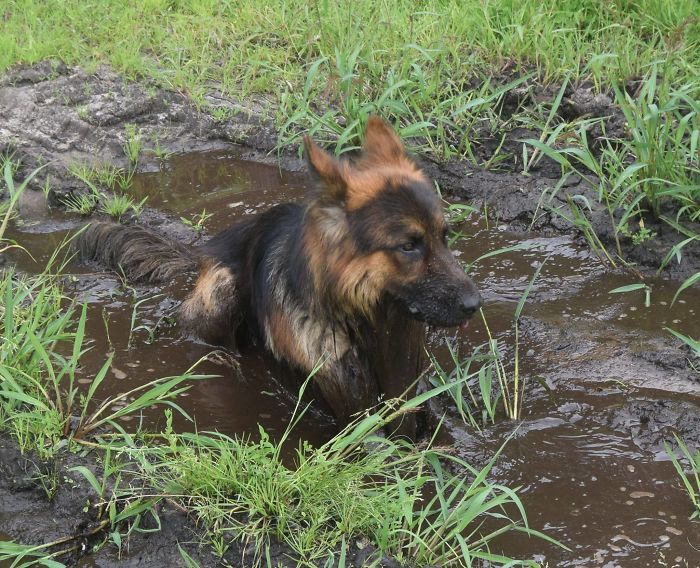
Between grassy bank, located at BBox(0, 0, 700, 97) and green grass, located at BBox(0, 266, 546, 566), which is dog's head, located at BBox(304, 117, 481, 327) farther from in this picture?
grassy bank, located at BBox(0, 0, 700, 97)

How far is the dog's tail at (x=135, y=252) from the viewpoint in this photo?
5.89m

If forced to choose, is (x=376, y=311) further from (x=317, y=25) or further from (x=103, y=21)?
(x=103, y=21)

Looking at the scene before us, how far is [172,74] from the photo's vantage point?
7852 millimetres

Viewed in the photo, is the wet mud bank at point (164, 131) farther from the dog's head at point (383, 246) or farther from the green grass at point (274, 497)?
the green grass at point (274, 497)

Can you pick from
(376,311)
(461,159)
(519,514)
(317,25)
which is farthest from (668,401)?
(317,25)

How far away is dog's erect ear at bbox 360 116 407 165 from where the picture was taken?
458cm

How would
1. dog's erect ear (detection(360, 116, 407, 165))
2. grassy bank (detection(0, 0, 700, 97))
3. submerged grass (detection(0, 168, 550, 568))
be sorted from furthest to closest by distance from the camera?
1. grassy bank (detection(0, 0, 700, 97))
2. dog's erect ear (detection(360, 116, 407, 165))
3. submerged grass (detection(0, 168, 550, 568))

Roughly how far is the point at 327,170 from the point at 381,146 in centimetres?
49

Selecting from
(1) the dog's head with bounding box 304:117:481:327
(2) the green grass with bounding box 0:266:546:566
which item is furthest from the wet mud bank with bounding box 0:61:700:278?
(2) the green grass with bounding box 0:266:546:566

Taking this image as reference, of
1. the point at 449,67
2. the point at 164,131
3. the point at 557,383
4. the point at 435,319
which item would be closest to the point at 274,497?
the point at 435,319

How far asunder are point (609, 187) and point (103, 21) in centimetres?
483

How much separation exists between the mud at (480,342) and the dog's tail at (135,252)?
0.33ft

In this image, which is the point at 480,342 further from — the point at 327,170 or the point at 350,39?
the point at 350,39

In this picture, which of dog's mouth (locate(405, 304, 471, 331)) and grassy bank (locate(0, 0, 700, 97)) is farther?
grassy bank (locate(0, 0, 700, 97))
